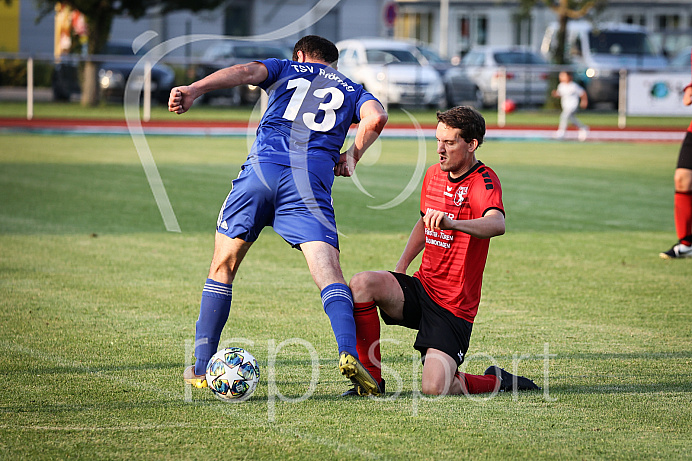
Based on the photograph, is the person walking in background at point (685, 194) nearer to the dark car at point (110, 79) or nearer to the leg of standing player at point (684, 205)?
the leg of standing player at point (684, 205)

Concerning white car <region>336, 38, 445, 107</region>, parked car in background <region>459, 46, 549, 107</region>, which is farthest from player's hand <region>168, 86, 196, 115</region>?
parked car in background <region>459, 46, 549, 107</region>

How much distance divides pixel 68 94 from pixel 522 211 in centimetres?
2277

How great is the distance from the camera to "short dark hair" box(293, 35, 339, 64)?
547cm

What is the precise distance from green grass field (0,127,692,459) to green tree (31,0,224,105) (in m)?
18.4

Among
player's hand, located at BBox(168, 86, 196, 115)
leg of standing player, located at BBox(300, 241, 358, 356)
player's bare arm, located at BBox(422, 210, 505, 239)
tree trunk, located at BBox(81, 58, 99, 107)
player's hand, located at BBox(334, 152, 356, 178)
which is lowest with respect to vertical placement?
leg of standing player, located at BBox(300, 241, 358, 356)

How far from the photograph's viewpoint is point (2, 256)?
8.87 meters

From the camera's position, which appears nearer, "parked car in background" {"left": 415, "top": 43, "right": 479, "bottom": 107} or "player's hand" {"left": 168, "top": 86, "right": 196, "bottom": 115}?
"player's hand" {"left": 168, "top": 86, "right": 196, "bottom": 115}

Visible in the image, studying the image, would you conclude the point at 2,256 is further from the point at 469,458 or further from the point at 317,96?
the point at 469,458

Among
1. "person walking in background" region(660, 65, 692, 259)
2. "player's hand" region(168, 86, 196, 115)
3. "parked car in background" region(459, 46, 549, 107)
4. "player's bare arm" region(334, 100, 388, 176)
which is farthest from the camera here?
"parked car in background" region(459, 46, 549, 107)

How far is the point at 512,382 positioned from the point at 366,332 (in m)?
0.84

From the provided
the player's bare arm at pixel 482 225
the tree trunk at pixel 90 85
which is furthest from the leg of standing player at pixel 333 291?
the tree trunk at pixel 90 85

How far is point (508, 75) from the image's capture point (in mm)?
33125

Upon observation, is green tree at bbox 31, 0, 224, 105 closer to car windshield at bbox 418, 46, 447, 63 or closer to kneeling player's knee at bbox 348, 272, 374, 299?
car windshield at bbox 418, 46, 447, 63

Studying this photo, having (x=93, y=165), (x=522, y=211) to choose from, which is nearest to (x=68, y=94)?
(x=93, y=165)
